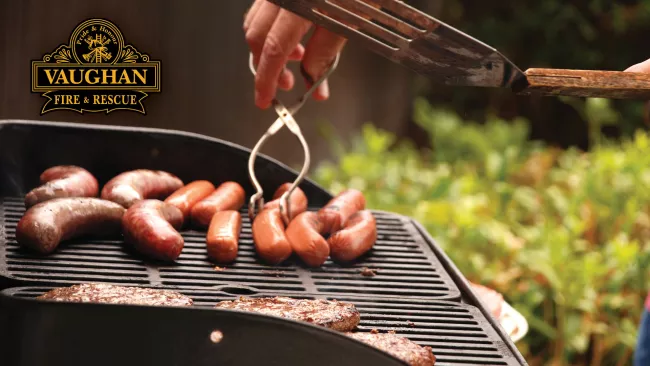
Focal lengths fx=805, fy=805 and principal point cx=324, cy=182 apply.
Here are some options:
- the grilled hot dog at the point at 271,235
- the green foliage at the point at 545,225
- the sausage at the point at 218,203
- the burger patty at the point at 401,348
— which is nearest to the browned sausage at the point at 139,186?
the sausage at the point at 218,203

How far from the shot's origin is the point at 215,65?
17.9 ft

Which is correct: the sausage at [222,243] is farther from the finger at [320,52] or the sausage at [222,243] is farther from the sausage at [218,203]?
the finger at [320,52]

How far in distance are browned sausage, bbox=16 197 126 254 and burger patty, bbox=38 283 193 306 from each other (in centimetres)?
42

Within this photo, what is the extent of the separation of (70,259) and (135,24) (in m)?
1.86

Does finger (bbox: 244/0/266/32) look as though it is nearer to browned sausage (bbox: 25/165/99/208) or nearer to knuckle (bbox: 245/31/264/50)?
knuckle (bbox: 245/31/264/50)

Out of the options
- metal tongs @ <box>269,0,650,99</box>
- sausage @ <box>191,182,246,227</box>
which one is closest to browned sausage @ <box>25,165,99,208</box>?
sausage @ <box>191,182,246,227</box>

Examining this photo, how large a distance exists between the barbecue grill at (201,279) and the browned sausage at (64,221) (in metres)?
0.05

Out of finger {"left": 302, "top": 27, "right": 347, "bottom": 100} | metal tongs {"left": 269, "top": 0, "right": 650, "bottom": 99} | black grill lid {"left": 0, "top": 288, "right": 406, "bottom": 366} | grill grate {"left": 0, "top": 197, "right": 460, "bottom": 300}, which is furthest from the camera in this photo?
finger {"left": 302, "top": 27, "right": 347, "bottom": 100}

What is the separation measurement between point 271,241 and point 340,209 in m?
0.43

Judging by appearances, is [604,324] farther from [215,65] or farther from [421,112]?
[421,112]

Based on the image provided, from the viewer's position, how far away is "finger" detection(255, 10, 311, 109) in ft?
9.37

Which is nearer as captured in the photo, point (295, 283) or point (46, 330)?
point (46, 330)

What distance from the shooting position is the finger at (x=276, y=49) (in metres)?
Answer: 2.86

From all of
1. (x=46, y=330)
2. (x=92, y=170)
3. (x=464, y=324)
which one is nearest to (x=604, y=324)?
(x=464, y=324)
